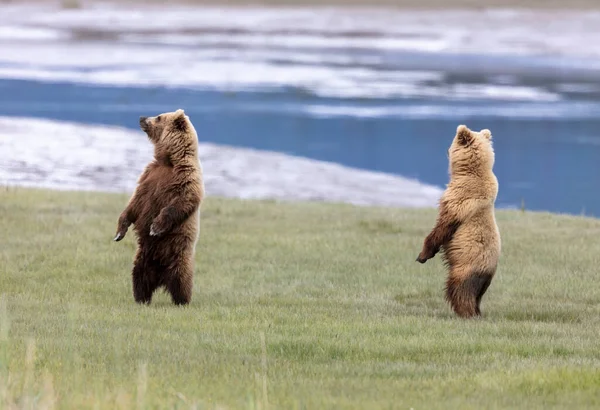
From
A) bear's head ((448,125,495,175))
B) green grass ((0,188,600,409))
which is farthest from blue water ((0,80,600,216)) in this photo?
bear's head ((448,125,495,175))

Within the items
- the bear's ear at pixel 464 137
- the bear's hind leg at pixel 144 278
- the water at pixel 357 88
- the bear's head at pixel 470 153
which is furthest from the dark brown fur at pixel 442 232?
the water at pixel 357 88

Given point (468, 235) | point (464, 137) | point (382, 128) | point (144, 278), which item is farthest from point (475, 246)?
point (382, 128)

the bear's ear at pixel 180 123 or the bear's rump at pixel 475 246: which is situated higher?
the bear's ear at pixel 180 123

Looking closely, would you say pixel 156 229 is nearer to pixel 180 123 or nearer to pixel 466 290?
pixel 180 123

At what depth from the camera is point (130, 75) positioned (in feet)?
109

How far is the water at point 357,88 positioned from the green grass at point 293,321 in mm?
7418

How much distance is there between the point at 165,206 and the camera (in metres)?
8.21

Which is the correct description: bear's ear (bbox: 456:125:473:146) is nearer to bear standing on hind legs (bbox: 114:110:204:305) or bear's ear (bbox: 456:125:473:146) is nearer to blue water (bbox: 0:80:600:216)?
bear standing on hind legs (bbox: 114:110:204:305)

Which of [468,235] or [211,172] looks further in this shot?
[211,172]

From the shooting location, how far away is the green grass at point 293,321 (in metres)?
5.68

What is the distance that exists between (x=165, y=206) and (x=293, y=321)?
4.26 ft

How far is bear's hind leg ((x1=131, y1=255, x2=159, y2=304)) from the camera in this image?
27.6 ft

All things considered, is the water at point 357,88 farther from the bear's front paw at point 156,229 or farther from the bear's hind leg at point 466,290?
the bear's front paw at point 156,229

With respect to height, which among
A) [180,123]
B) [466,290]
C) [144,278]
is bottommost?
[144,278]
